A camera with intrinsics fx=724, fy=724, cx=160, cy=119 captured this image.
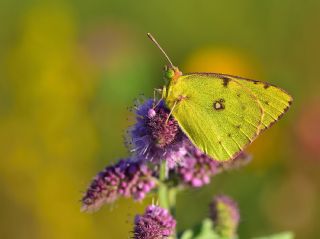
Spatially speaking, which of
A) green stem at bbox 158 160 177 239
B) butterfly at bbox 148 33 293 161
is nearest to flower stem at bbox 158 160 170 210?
green stem at bbox 158 160 177 239

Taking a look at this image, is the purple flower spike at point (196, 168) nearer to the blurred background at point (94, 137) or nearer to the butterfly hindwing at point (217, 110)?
the butterfly hindwing at point (217, 110)

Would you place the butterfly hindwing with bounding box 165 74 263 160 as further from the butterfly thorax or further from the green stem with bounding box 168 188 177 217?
the green stem with bounding box 168 188 177 217

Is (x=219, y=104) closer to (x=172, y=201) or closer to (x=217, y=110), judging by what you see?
(x=217, y=110)

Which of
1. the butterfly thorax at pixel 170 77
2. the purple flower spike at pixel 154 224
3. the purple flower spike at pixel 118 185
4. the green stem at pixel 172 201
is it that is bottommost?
the purple flower spike at pixel 154 224

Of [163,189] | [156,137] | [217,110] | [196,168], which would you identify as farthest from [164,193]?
[217,110]

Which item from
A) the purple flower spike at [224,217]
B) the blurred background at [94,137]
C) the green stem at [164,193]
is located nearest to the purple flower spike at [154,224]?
the green stem at [164,193]

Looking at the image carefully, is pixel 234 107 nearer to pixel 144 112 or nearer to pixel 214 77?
pixel 214 77

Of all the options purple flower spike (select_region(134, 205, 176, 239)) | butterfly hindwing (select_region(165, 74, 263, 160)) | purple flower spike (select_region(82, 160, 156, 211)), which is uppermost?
butterfly hindwing (select_region(165, 74, 263, 160))

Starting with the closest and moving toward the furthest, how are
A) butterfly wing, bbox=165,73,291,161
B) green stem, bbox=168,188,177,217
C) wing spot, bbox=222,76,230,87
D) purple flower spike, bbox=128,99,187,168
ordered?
purple flower spike, bbox=128,99,187,168
green stem, bbox=168,188,177,217
butterfly wing, bbox=165,73,291,161
wing spot, bbox=222,76,230,87
